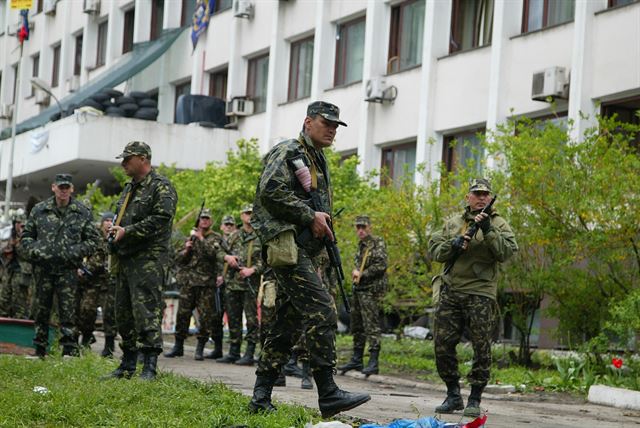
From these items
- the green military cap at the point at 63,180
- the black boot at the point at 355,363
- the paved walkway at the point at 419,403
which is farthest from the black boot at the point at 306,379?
the green military cap at the point at 63,180

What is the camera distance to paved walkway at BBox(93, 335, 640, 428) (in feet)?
37.6

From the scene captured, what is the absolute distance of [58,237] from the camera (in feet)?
50.6

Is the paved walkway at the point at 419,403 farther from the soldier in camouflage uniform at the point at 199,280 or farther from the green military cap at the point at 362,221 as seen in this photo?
the green military cap at the point at 362,221

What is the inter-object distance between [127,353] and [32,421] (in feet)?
11.5

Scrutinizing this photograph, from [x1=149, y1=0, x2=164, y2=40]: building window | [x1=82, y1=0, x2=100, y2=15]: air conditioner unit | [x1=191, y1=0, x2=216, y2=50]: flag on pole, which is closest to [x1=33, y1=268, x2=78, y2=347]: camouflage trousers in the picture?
[x1=191, y1=0, x2=216, y2=50]: flag on pole

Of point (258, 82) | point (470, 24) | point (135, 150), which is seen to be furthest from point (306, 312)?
point (258, 82)

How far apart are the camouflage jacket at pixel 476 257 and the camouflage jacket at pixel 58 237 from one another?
514cm

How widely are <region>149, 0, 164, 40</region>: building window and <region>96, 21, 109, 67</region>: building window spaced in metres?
3.68

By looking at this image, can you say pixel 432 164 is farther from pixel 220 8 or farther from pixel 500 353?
pixel 220 8

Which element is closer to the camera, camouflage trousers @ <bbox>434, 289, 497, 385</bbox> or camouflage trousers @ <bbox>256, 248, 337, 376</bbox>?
camouflage trousers @ <bbox>256, 248, 337, 376</bbox>

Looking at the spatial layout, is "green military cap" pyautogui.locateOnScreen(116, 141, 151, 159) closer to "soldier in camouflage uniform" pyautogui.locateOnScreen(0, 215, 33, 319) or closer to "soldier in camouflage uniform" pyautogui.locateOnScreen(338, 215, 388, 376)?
"soldier in camouflage uniform" pyautogui.locateOnScreen(338, 215, 388, 376)

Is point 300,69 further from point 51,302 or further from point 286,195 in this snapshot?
point 286,195

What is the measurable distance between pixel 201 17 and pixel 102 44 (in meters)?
9.59

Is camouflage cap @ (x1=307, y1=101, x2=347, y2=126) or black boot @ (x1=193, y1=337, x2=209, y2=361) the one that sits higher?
camouflage cap @ (x1=307, y1=101, x2=347, y2=126)
